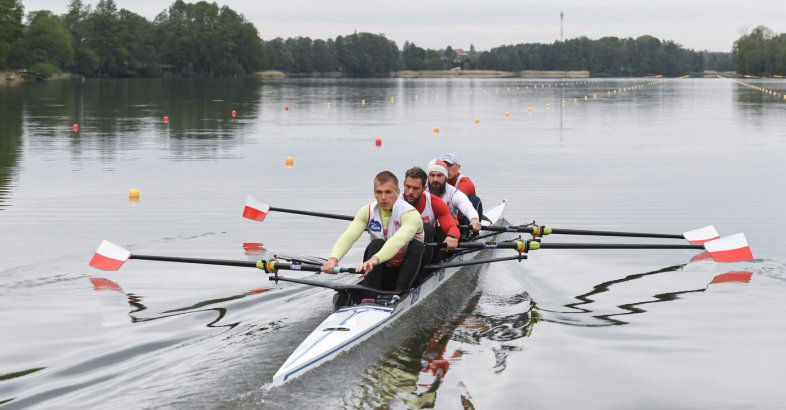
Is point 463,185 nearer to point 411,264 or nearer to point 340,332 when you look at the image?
point 411,264

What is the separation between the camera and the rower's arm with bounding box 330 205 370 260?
35.0 feet

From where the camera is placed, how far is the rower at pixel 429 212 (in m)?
11.6

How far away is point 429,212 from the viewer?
12328mm

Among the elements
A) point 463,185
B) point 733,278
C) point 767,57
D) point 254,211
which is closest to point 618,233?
point 733,278

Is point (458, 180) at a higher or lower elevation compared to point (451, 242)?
higher

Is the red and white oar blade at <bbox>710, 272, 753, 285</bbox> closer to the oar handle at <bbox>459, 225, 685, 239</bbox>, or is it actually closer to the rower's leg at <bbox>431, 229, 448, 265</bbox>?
the oar handle at <bbox>459, 225, 685, 239</bbox>

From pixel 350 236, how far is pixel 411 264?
2.48 ft

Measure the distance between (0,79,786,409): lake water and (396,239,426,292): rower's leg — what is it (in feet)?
1.52

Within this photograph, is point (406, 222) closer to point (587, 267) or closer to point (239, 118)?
point (587, 267)

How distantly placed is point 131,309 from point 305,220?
731 centimetres

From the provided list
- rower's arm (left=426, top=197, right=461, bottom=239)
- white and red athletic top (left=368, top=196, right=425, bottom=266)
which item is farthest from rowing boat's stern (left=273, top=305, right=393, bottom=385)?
rower's arm (left=426, top=197, right=461, bottom=239)

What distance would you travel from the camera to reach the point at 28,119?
46.4 meters

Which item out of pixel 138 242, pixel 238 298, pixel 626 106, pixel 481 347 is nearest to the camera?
pixel 481 347

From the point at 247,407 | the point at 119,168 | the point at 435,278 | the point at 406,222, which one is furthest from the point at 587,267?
the point at 119,168
